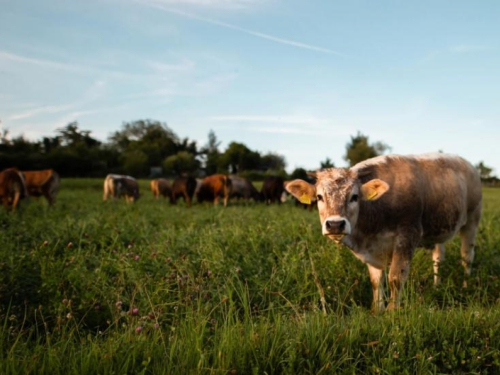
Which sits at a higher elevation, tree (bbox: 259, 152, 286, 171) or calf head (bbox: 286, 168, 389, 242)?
tree (bbox: 259, 152, 286, 171)

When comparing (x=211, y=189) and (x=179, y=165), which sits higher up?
(x=179, y=165)

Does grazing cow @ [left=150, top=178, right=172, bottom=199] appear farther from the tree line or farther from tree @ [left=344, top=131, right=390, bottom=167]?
tree @ [left=344, top=131, right=390, bottom=167]

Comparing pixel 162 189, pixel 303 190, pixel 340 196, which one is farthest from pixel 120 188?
pixel 340 196

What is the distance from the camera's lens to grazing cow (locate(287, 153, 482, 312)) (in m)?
4.18

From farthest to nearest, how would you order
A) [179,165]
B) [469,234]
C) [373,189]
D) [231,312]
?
[179,165]
[469,234]
[373,189]
[231,312]

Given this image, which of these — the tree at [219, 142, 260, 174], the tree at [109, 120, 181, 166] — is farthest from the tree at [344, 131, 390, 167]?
the tree at [109, 120, 181, 166]

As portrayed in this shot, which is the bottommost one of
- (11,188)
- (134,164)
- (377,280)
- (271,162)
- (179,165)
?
(377,280)

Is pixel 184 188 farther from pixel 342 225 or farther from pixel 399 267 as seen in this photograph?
pixel 342 225

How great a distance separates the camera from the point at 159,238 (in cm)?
688

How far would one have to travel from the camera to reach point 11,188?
46.5 feet

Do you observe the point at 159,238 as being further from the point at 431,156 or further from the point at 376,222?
the point at 431,156

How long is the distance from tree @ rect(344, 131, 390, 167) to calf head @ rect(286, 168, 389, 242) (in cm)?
6169

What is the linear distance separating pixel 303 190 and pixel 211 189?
18107 millimetres

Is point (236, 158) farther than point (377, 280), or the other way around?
point (236, 158)
